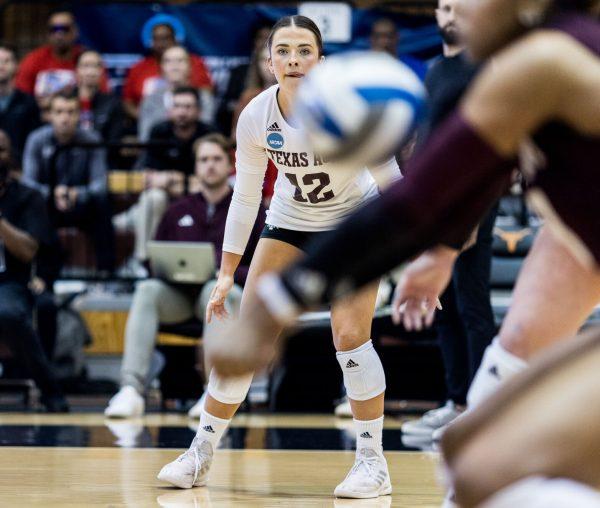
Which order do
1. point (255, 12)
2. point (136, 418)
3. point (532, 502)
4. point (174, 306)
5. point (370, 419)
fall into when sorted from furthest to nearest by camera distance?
point (255, 12) → point (174, 306) → point (136, 418) → point (370, 419) → point (532, 502)

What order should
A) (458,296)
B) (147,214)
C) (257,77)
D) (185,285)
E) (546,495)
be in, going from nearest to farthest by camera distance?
(546,495)
(458,296)
(185,285)
(147,214)
(257,77)

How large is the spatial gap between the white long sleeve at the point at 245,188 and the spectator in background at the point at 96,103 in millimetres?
5155

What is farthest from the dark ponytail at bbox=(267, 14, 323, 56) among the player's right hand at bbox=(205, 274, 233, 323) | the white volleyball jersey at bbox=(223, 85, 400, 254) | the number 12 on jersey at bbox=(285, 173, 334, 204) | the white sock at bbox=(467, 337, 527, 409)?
the white sock at bbox=(467, 337, 527, 409)

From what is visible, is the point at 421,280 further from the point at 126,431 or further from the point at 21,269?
the point at 21,269

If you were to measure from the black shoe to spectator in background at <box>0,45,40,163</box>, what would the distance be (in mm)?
2628

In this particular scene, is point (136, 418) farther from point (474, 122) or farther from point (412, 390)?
point (474, 122)

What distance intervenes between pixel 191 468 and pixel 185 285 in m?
3.41

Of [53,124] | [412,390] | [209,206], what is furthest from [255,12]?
[412,390]

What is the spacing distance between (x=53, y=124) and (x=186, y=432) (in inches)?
138

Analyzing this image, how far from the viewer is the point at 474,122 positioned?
84.7 inches

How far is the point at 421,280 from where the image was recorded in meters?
2.60

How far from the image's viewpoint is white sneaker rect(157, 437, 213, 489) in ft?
14.9

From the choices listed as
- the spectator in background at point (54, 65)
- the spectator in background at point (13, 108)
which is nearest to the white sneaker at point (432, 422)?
the spectator in background at point (13, 108)

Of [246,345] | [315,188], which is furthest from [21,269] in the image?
[246,345]
